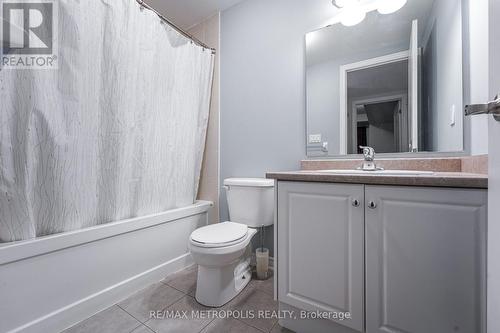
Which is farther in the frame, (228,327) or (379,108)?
(379,108)

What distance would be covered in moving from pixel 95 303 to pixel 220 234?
774 millimetres

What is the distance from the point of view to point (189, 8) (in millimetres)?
1925

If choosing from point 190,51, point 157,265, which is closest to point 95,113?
point 190,51

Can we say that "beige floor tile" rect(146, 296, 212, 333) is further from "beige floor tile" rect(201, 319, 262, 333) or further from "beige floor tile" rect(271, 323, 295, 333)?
"beige floor tile" rect(271, 323, 295, 333)

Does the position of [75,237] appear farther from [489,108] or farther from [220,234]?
[489,108]

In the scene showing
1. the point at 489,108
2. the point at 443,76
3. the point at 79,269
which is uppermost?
the point at 443,76

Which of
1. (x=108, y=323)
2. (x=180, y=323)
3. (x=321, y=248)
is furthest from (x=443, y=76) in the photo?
(x=108, y=323)

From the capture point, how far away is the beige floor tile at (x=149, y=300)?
121 centimetres

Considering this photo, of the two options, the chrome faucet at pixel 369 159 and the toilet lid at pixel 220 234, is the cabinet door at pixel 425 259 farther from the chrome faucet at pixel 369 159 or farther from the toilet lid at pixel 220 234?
the toilet lid at pixel 220 234

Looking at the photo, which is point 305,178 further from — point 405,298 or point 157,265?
point 157,265

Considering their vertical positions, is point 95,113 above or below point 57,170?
above

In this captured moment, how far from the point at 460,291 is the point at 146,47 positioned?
199 cm

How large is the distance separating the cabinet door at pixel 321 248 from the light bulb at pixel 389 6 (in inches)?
46.2

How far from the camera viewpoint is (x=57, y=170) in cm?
108
